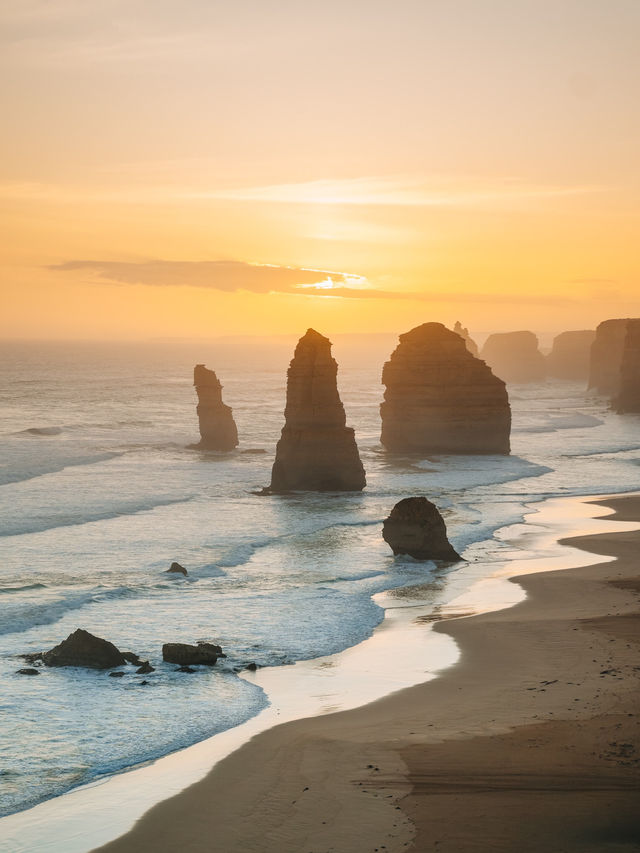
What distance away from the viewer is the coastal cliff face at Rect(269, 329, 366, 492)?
5031 cm

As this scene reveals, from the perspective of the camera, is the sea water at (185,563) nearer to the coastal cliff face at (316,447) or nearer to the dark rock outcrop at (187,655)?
the dark rock outcrop at (187,655)

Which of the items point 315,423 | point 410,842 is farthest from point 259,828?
point 315,423

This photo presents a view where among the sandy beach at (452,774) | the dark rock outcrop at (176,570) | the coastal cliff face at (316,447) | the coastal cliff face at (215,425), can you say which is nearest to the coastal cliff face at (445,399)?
the coastal cliff face at (215,425)

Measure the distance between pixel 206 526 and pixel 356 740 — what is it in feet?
87.4

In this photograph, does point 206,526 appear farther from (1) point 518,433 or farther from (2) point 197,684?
(1) point 518,433

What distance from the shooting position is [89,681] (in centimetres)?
1773

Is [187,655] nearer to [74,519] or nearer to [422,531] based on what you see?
[422,531]

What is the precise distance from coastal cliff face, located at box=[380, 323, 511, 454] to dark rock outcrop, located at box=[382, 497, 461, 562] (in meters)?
36.7

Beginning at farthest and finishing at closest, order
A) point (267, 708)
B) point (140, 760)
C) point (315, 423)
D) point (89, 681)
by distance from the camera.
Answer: point (315, 423)
point (89, 681)
point (267, 708)
point (140, 760)

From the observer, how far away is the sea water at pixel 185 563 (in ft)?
51.2

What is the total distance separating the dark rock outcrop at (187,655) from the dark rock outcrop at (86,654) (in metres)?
0.93

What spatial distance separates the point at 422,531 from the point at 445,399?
3731cm

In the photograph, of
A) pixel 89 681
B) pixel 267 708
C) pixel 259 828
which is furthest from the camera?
pixel 89 681

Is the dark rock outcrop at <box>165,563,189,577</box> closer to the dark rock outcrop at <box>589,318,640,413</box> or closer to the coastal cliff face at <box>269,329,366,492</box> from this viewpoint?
the coastal cliff face at <box>269,329,366,492</box>
